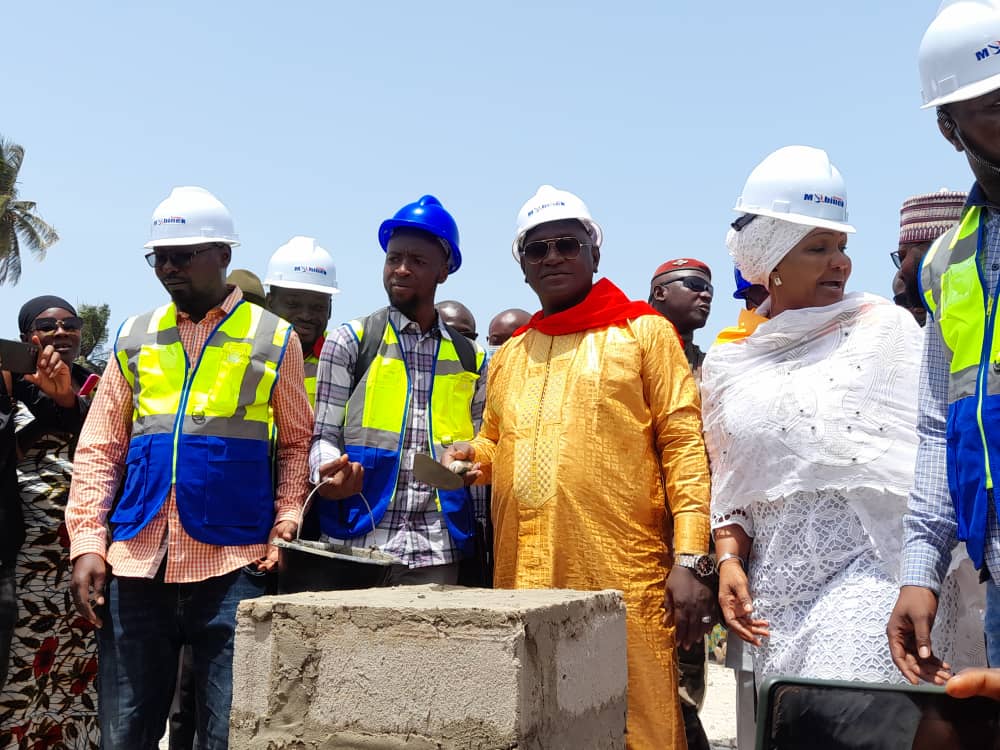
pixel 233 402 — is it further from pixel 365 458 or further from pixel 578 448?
pixel 578 448

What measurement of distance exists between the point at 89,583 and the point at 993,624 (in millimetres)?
2889

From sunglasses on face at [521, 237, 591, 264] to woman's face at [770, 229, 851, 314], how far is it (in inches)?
33.7

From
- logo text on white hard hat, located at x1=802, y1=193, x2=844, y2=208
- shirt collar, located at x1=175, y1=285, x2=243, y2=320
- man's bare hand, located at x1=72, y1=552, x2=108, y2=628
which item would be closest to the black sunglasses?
shirt collar, located at x1=175, y1=285, x2=243, y2=320

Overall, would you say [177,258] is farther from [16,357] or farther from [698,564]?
[698,564]

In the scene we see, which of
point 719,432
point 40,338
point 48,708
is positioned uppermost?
point 40,338

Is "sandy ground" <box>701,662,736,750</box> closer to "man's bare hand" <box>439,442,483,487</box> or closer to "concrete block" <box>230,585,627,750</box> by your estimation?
"man's bare hand" <box>439,442,483,487</box>

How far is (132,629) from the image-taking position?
383cm

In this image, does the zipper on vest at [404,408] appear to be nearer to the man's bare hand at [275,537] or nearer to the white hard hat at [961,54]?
the man's bare hand at [275,537]

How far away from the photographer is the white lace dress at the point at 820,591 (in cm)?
290

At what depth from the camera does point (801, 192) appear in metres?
3.35

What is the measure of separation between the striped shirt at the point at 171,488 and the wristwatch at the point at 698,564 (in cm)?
142

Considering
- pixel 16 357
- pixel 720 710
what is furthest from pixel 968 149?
pixel 720 710

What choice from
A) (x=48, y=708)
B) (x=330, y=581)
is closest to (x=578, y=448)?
(x=330, y=581)

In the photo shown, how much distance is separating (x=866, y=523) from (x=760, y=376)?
0.57 meters
